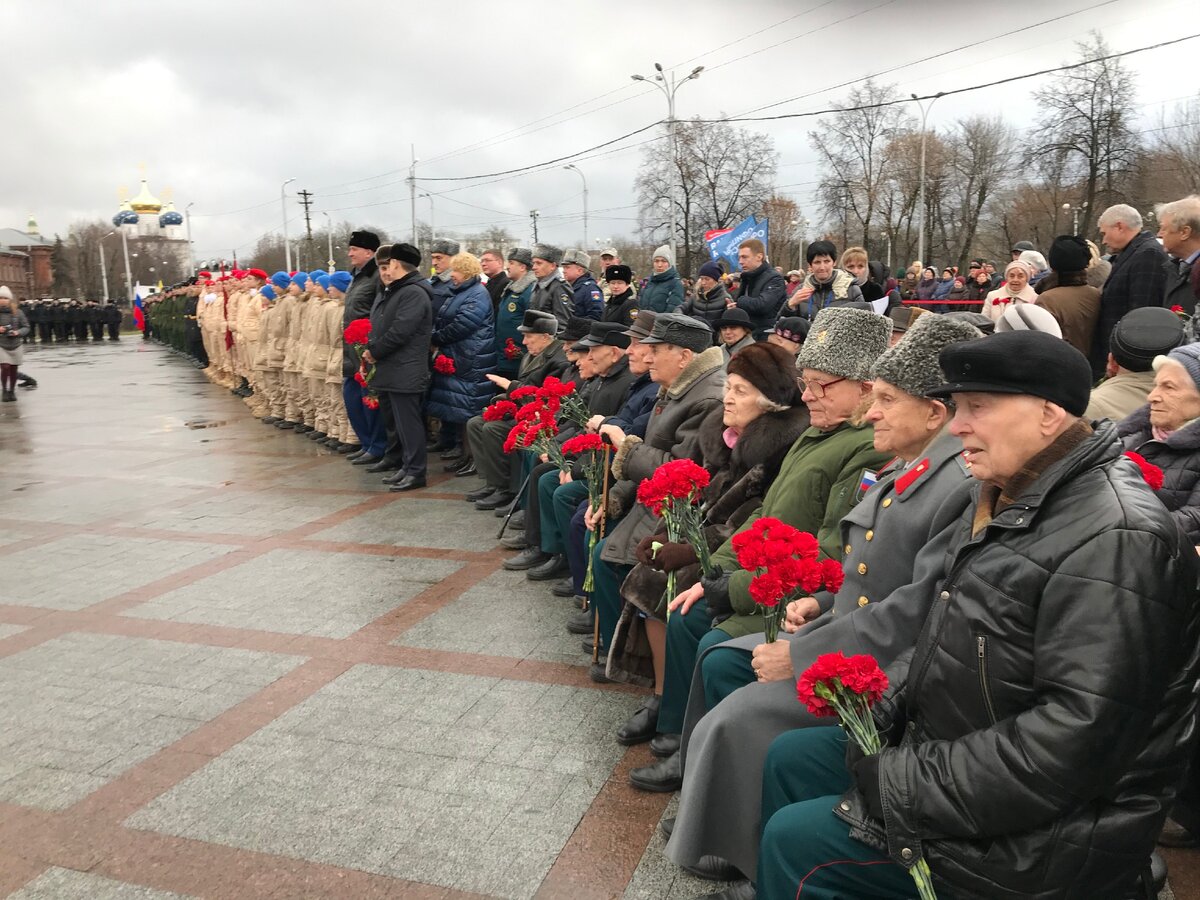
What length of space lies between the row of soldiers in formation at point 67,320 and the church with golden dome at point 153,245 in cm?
5090

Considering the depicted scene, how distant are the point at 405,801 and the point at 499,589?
2.62 metres

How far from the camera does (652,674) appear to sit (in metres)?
4.44

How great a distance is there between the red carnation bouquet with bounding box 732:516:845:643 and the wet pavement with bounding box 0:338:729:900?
1.06 metres

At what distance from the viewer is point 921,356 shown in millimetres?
2832

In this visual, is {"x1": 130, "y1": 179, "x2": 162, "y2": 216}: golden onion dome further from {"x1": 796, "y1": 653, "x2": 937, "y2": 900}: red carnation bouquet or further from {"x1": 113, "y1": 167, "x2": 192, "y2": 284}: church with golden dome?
{"x1": 796, "y1": 653, "x2": 937, "y2": 900}: red carnation bouquet

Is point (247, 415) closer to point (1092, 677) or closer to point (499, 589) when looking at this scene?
point (499, 589)

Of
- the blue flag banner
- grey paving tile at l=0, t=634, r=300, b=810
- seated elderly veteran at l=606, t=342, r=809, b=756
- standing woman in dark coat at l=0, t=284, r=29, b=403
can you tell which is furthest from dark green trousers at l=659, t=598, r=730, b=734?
standing woman in dark coat at l=0, t=284, r=29, b=403

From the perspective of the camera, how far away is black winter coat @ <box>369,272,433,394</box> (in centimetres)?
913

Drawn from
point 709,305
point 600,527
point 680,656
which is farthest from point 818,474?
point 709,305

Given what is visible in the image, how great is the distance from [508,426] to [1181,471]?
5.71 metres

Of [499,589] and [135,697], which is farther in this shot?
[499,589]

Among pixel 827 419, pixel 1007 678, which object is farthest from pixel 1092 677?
pixel 827 419

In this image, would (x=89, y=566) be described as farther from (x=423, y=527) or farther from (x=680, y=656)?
(x=680, y=656)

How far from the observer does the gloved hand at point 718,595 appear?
353 cm
